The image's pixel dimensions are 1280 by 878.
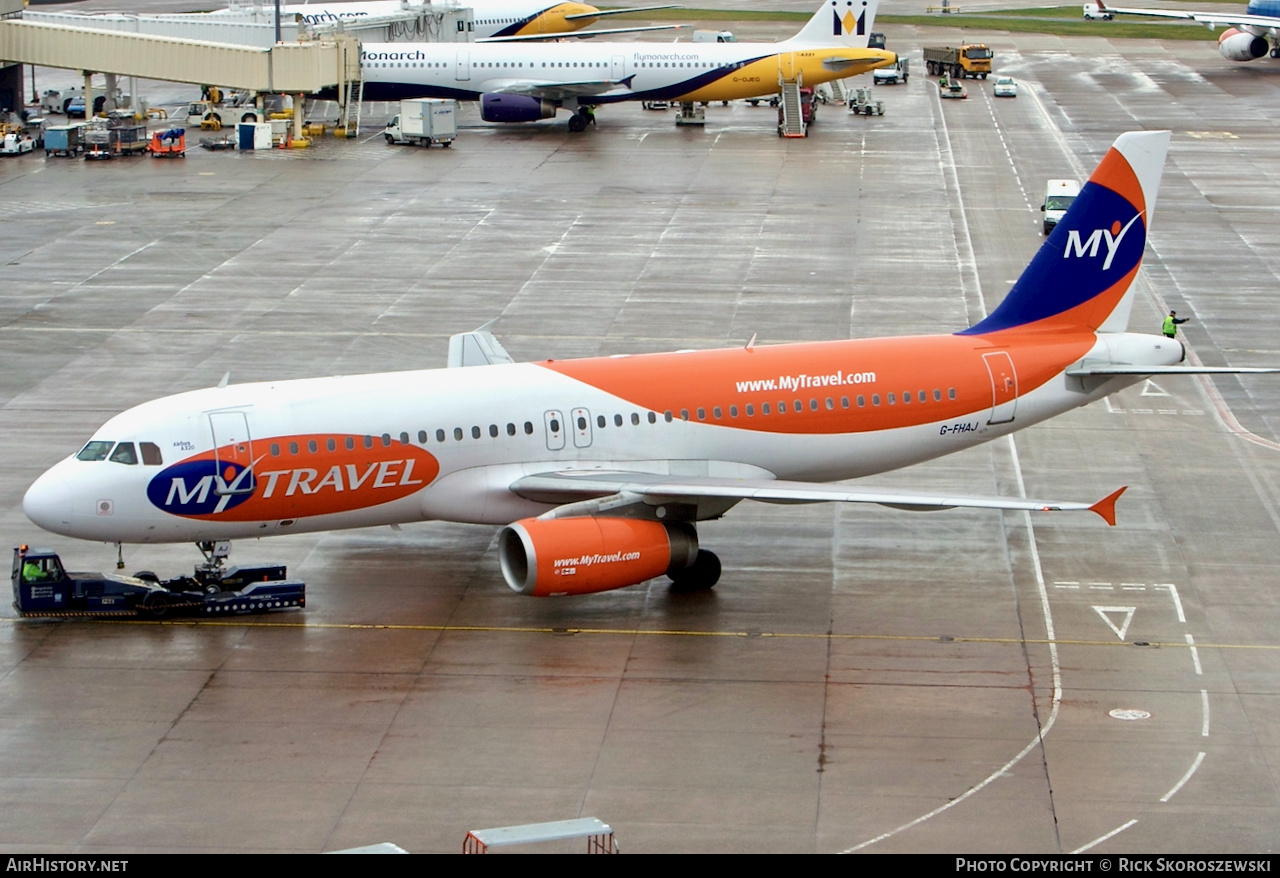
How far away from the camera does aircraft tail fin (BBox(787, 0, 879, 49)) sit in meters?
98.0

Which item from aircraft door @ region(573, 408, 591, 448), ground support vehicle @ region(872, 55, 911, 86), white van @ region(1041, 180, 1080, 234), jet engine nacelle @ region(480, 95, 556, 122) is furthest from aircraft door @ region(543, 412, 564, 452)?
ground support vehicle @ region(872, 55, 911, 86)

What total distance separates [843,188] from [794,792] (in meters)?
56.6

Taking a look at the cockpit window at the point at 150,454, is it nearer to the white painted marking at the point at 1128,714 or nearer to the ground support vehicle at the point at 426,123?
the white painted marking at the point at 1128,714

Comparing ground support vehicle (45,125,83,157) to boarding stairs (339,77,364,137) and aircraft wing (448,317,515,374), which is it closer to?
boarding stairs (339,77,364,137)

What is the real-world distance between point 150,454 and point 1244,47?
106m

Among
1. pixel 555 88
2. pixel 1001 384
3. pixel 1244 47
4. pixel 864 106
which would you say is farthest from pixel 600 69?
pixel 1001 384

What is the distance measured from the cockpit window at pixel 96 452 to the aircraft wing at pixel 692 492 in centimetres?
769

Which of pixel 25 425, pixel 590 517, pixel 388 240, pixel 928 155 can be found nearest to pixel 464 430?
pixel 590 517

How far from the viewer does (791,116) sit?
9419 cm

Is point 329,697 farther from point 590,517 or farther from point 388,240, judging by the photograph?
point 388,240

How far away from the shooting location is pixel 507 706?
2844 centimetres

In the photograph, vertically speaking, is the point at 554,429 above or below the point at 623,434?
above

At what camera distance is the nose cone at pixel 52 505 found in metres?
31.6

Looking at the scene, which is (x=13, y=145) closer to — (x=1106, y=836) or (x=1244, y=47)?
(x=1106, y=836)
